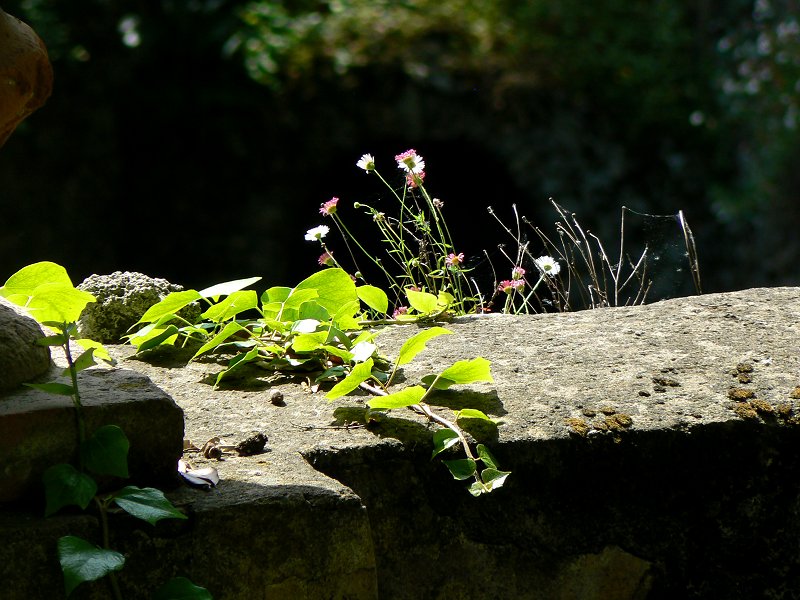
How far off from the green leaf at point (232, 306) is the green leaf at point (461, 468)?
74cm

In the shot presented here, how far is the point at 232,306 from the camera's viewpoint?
2.16m

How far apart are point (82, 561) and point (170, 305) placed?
978 mm

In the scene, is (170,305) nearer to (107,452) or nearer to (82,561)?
(107,452)

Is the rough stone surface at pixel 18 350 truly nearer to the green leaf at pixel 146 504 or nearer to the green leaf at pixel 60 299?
the green leaf at pixel 60 299

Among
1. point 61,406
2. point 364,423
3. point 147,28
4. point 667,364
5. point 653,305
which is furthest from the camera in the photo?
point 147,28

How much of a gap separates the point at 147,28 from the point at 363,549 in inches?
231

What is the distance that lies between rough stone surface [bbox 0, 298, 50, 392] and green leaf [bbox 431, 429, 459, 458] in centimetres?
61

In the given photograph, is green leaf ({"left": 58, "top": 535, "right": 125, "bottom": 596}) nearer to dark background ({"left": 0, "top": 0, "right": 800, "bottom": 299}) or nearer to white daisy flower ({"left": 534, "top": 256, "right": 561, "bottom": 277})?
white daisy flower ({"left": 534, "top": 256, "right": 561, "bottom": 277})

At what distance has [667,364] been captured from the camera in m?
1.92

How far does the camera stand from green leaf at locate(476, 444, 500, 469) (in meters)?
1.57

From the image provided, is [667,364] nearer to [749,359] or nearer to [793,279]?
[749,359]

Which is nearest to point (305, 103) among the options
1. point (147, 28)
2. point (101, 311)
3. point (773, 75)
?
point (147, 28)

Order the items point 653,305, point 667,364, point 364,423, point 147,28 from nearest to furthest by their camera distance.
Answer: point 364,423 → point 667,364 → point 653,305 → point 147,28

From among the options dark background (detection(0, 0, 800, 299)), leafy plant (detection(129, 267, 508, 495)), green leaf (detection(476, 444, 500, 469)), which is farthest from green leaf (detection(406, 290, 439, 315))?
dark background (detection(0, 0, 800, 299))
